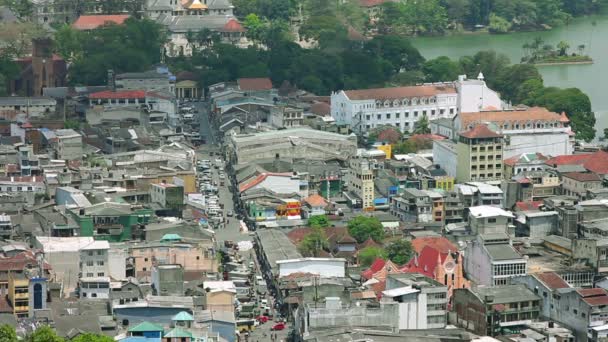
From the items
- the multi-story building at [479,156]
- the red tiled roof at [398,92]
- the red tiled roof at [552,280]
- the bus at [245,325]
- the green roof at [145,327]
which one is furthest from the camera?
the red tiled roof at [398,92]

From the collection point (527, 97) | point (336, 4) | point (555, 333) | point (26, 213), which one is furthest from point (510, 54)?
point (555, 333)

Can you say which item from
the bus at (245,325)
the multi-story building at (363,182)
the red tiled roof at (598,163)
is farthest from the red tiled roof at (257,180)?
the bus at (245,325)

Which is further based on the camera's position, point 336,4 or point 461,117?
point 336,4

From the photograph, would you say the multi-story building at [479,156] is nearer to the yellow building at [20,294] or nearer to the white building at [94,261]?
the white building at [94,261]

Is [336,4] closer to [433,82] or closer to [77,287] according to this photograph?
[433,82]

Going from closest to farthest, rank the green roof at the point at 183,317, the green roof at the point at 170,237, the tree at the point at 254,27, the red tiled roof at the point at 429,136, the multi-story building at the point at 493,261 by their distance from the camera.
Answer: the green roof at the point at 183,317 → the multi-story building at the point at 493,261 → the green roof at the point at 170,237 → the red tiled roof at the point at 429,136 → the tree at the point at 254,27

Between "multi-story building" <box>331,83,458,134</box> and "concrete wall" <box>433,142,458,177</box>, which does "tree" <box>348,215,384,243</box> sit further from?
"multi-story building" <box>331,83,458,134</box>

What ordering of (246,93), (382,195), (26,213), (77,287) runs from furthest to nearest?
(246,93)
(382,195)
(26,213)
(77,287)

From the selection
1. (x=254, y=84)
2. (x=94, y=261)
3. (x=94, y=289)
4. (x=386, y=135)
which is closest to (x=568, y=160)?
(x=386, y=135)
